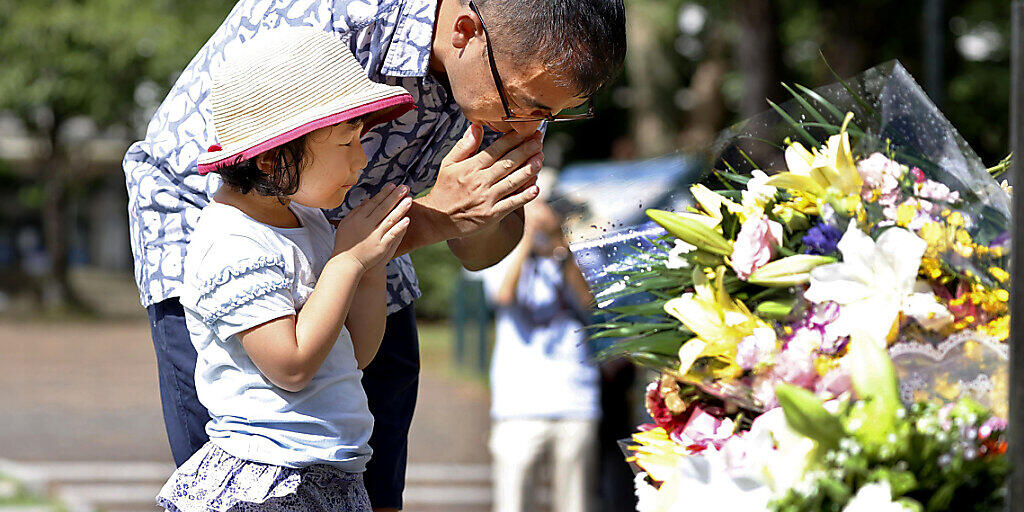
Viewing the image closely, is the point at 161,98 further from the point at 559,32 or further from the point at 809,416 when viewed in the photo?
the point at 809,416

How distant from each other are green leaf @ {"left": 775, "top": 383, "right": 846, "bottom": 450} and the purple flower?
317 millimetres

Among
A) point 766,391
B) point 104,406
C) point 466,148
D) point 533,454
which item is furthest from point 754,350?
point 104,406

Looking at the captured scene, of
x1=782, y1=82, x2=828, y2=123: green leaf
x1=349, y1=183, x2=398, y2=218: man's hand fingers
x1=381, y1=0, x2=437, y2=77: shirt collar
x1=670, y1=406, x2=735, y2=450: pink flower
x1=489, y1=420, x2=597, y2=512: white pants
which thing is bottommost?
x1=489, y1=420, x2=597, y2=512: white pants

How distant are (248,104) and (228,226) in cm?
19

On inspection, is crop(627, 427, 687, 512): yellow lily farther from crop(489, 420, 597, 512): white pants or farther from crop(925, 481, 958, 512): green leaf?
crop(489, 420, 597, 512): white pants

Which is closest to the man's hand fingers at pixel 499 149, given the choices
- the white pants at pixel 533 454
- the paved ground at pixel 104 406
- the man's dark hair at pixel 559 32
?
the man's dark hair at pixel 559 32

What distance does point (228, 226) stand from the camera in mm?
1753

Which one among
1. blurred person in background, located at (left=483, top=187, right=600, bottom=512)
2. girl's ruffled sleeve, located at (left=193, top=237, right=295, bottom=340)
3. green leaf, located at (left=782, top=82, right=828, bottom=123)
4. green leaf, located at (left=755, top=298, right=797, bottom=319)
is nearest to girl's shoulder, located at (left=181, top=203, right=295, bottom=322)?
girl's ruffled sleeve, located at (left=193, top=237, right=295, bottom=340)

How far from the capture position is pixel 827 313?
150 cm

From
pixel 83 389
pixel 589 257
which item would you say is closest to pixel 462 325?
pixel 83 389

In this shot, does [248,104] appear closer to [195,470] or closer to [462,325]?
[195,470]

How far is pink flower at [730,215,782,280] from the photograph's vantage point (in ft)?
5.27

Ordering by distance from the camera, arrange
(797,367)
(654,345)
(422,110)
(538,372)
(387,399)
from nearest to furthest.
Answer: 1. (797,367)
2. (654,345)
3. (422,110)
4. (387,399)
5. (538,372)

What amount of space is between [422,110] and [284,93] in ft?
1.20
